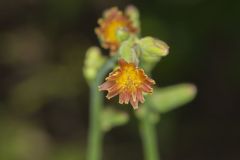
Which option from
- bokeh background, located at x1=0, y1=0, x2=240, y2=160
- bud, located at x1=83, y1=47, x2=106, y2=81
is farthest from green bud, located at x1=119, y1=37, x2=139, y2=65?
bokeh background, located at x1=0, y1=0, x2=240, y2=160

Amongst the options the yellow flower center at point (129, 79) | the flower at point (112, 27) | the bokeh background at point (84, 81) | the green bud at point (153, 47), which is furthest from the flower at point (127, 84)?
the bokeh background at point (84, 81)

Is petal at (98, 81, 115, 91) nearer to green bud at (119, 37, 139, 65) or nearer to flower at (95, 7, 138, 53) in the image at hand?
green bud at (119, 37, 139, 65)

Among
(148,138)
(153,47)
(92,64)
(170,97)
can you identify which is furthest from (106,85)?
(170,97)

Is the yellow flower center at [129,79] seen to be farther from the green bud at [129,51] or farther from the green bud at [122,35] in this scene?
the green bud at [122,35]

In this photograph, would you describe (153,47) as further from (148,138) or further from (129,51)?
(148,138)

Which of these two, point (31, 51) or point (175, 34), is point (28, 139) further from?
point (175, 34)

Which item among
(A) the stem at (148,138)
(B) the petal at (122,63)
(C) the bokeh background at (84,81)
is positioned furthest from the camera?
(C) the bokeh background at (84,81)

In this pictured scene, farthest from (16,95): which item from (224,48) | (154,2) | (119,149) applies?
(224,48)
